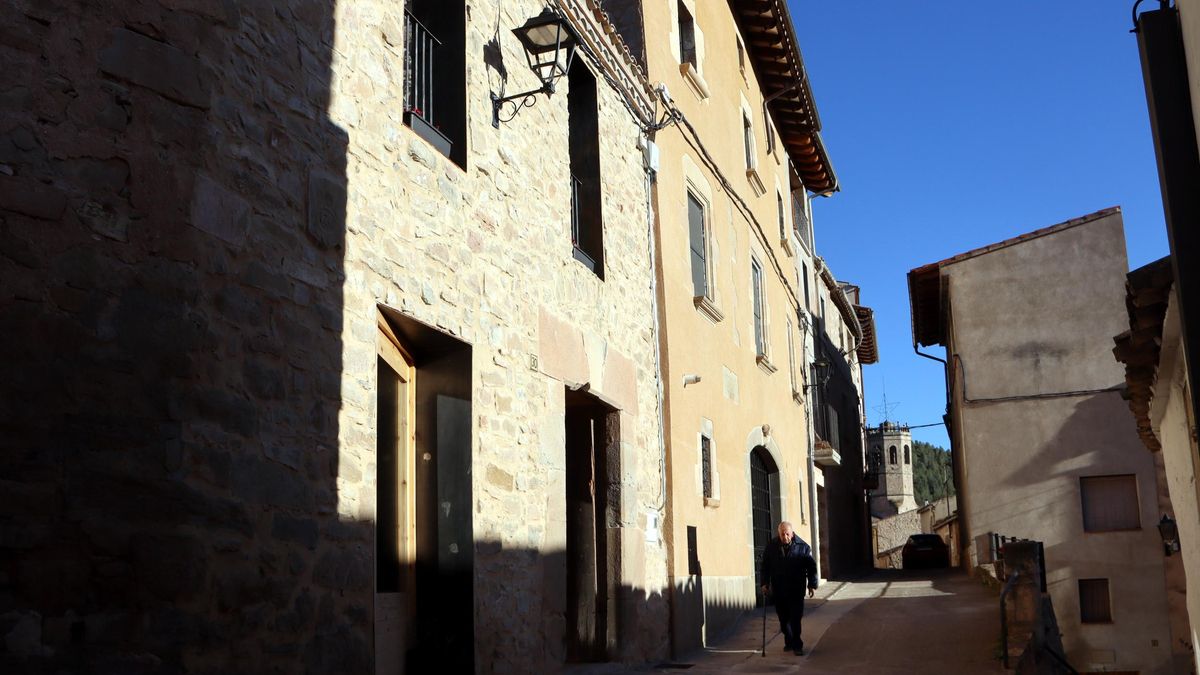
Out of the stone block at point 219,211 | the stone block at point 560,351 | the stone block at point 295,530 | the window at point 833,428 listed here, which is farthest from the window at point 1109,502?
the stone block at point 219,211

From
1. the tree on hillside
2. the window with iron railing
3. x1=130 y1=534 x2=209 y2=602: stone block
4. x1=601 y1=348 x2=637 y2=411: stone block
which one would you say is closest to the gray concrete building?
the window with iron railing

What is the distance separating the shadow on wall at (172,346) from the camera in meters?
3.94

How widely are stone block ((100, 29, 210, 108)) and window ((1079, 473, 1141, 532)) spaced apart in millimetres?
18325

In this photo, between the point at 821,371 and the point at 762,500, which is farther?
the point at 821,371

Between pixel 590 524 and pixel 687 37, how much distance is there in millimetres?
6575

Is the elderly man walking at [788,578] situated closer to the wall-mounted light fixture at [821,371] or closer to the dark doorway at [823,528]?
the dark doorway at [823,528]

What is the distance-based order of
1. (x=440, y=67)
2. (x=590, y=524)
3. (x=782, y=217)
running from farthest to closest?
(x=782, y=217) < (x=590, y=524) < (x=440, y=67)

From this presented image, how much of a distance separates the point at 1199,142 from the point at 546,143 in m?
4.63

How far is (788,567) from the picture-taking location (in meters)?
10.9

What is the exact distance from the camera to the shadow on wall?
394 cm

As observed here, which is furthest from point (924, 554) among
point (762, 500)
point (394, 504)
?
point (394, 504)

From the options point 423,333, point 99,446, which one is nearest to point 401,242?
point 423,333

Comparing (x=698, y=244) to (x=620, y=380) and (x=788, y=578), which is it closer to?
(x=620, y=380)

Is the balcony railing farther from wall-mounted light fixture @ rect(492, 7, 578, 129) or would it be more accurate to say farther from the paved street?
the paved street
